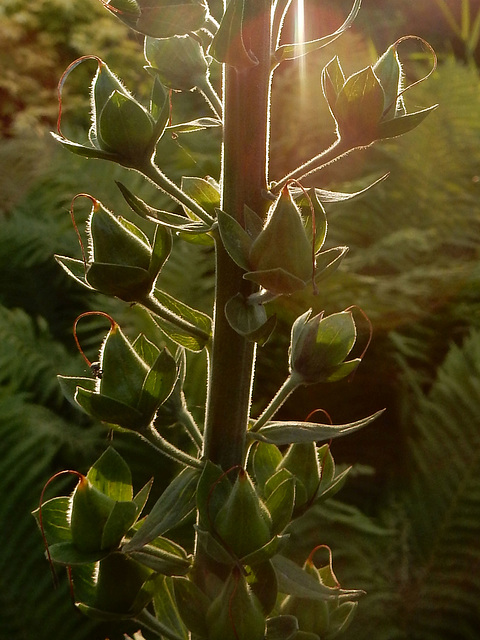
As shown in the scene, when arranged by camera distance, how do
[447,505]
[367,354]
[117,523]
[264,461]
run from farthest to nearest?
[367,354] < [447,505] < [264,461] < [117,523]

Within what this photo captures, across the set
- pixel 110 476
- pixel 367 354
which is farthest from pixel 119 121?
pixel 367 354

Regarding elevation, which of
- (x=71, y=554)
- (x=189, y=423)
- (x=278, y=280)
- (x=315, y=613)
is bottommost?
(x=315, y=613)

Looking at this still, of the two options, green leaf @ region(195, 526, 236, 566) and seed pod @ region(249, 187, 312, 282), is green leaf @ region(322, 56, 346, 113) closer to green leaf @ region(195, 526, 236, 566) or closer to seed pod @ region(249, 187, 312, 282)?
seed pod @ region(249, 187, 312, 282)

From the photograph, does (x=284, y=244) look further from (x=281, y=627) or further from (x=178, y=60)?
(x=281, y=627)

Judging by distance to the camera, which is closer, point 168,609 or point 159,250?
point 159,250

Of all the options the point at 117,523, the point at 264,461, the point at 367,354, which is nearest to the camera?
the point at 117,523

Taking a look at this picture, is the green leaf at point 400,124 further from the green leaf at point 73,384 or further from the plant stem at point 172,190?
the green leaf at point 73,384
